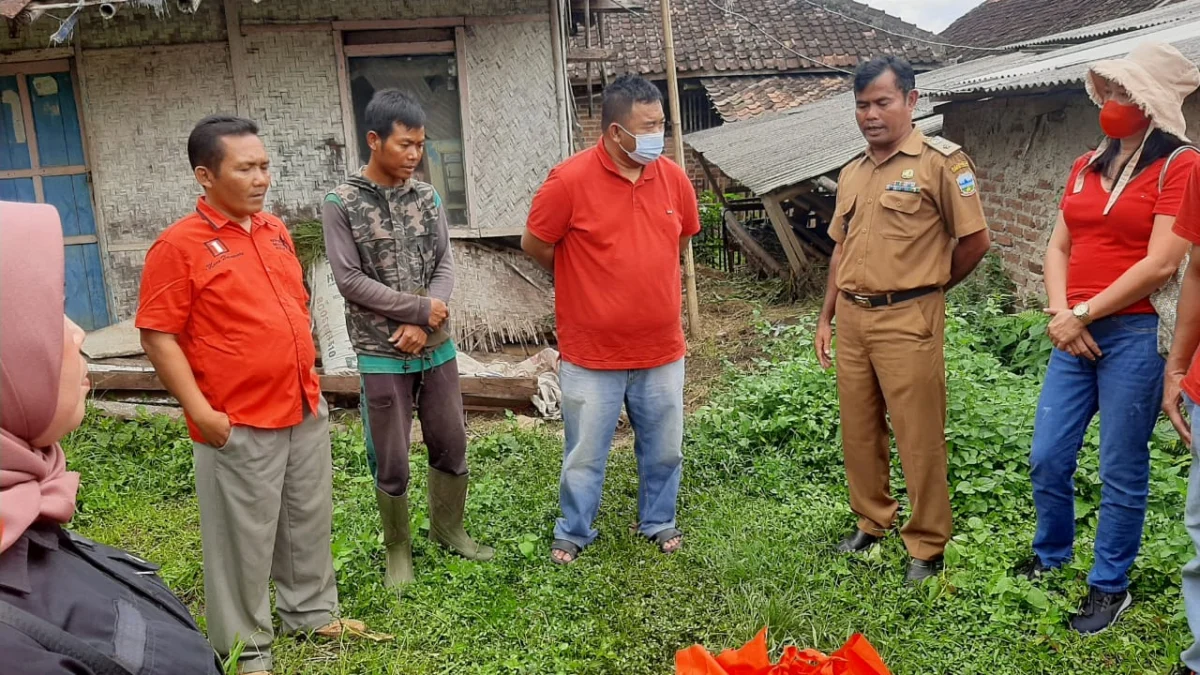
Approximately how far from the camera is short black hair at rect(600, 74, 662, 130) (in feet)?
11.7

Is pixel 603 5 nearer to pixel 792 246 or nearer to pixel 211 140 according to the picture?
pixel 792 246

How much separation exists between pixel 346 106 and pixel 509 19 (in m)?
1.48

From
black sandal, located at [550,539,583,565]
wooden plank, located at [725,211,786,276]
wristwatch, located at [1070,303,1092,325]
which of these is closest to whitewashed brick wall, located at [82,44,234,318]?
black sandal, located at [550,539,583,565]

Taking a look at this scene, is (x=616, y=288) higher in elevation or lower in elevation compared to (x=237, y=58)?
lower

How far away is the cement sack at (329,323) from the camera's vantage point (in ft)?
20.4

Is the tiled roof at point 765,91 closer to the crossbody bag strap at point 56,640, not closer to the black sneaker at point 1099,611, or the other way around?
the black sneaker at point 1099,611

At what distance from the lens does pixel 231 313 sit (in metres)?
2.90

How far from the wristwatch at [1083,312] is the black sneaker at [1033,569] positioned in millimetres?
1009

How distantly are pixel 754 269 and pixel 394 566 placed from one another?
8.23 metres

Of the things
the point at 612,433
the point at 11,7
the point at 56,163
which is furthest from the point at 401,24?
the point at 612,433

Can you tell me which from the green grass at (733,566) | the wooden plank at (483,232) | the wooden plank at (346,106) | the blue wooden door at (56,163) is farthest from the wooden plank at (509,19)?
the green grass at (733,566)

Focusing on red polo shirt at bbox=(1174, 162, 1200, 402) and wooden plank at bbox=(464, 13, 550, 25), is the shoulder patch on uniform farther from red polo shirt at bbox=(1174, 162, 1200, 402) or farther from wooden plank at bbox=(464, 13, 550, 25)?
wooden plank at bbox=(464, 13, 550, 25)

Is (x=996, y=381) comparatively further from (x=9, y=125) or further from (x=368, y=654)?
(x=9, y=125)

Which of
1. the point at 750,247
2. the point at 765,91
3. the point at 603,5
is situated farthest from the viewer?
the point at 765,91
